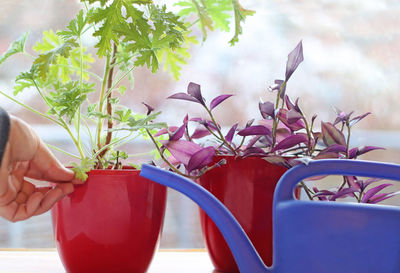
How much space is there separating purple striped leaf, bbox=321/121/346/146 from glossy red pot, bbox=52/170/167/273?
0.83 ft

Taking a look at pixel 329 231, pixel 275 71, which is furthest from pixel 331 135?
pixel 275 71

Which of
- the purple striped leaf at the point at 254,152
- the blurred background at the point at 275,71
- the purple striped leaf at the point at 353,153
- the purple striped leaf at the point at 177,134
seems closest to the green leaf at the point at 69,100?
the purple striped leaf at the point at 177,134

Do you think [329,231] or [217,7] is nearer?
[329,231]

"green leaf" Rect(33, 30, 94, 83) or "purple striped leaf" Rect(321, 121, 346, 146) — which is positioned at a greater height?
"green leaf" Rect(33, 30, 94, 83)

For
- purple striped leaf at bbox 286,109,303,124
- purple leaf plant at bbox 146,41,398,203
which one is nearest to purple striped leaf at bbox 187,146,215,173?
purple leaf plant at bbox 146,41,398,203

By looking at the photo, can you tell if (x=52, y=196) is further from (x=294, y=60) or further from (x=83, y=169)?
(x=294, y=60)

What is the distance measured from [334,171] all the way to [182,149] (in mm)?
212

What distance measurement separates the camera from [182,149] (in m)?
0.60

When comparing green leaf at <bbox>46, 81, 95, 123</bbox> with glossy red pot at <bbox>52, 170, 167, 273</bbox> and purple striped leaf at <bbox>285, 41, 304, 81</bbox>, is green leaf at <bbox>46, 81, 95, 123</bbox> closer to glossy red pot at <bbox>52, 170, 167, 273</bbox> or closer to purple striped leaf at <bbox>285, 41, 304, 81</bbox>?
glossy red pot at <bbox>52, 170, 167, 273</bbox>

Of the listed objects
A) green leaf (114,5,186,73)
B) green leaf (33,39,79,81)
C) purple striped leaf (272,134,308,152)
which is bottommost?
purple striped leaf (272,134,308,152)

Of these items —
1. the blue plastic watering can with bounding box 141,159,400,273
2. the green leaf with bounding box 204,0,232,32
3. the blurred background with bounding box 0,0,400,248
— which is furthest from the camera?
the blurred background with bounding box 0,0,400,248

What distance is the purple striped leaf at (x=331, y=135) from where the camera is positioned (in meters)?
0.60

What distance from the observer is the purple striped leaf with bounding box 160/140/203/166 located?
0.60 metres

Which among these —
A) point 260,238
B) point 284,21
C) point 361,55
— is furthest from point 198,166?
point 361,55
